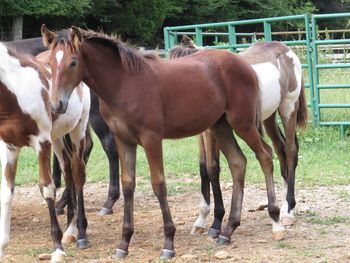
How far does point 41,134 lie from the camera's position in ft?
18.8

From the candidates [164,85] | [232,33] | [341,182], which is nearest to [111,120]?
[164,85]

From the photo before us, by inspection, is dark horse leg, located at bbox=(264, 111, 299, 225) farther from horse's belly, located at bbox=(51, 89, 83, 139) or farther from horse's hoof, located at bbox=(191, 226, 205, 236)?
horse's belly, located at bbox=(51, 89, 83, 139)

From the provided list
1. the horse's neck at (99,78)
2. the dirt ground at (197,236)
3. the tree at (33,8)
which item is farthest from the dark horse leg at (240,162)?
the tree at (33,8)

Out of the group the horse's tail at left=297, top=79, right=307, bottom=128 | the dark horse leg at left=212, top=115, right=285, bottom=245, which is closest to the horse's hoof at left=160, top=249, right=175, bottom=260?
the dark horse leg at left=212, top=115, right=285, bottom=245

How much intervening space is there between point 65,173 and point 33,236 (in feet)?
2.19

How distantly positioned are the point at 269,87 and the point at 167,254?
2101 millimetres

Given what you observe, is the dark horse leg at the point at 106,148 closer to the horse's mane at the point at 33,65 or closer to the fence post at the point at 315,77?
the horse's mane at the point at 33,65

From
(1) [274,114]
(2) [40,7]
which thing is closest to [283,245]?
(1) [274,114]

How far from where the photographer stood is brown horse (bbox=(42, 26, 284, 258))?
18.3ft

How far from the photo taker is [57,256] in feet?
18.7

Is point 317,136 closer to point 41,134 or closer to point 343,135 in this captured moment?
point 343,135

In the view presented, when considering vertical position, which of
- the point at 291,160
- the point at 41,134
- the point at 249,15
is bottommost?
the point at 249,15

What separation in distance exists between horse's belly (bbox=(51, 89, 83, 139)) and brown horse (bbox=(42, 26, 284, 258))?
1.94 feet

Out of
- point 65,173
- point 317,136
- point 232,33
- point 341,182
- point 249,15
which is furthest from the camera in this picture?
point 249,15
